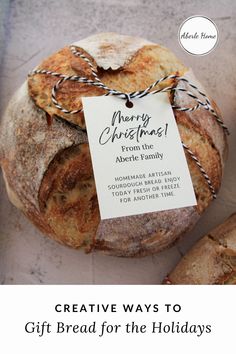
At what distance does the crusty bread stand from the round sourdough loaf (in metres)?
0.08

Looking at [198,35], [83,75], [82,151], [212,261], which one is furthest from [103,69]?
[212,261]

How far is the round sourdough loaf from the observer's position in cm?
107

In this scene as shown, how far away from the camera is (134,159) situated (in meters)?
1.02

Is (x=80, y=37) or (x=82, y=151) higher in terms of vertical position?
(x=80, y=37)

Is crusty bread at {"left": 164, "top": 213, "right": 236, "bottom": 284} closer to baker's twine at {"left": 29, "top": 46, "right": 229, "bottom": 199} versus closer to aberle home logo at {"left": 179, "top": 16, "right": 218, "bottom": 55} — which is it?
baker's twine at {"left": 29, "top": 46, "right": 229, "bottom": 199}

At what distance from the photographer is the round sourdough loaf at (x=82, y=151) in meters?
1.07

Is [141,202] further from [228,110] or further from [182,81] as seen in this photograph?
[228,110]

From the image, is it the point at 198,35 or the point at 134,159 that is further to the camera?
the point at 198,35

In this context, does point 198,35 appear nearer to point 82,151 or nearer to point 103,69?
point 103,69
